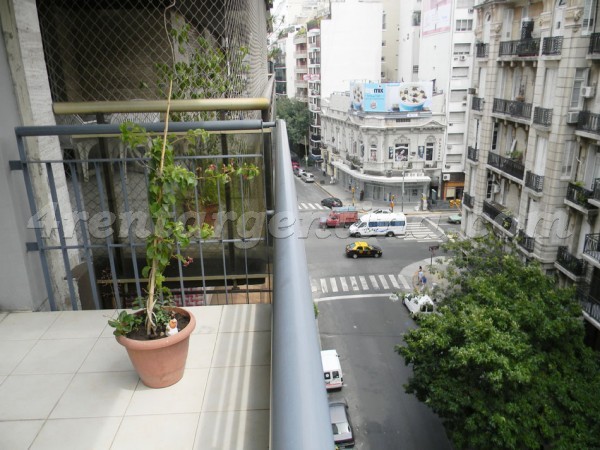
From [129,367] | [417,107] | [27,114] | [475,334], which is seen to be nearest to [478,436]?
[475,334]

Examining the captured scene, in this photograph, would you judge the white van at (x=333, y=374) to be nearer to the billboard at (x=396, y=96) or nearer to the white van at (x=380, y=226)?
the white van at (x=380, y=226)

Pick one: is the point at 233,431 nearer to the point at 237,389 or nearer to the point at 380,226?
the point at 237,389

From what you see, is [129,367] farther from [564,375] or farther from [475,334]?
[564,375]

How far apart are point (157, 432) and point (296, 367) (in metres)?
1.53

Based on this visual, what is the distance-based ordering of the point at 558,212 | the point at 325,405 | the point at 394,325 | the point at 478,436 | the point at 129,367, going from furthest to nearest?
1. the point at 394,325
2. the point at 558,212
3. the point at 478,436
4. the point at 129,367
5. the point at 325,405

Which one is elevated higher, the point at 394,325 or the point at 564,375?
the point at 564,375

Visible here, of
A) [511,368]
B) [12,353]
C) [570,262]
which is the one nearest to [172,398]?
[12,353]

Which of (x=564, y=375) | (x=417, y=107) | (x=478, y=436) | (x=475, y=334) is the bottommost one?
(x=478, y=436)

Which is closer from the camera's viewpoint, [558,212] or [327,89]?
[558,212]

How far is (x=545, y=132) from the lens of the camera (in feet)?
44.4

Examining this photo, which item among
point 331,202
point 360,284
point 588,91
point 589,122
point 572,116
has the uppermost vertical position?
point 588,91

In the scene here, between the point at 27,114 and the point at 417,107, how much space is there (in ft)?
91.9

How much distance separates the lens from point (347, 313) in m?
17.9

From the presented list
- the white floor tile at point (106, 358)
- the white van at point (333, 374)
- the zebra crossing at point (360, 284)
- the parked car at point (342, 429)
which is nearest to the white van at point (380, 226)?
the zebra crossing at point (360, 284)
